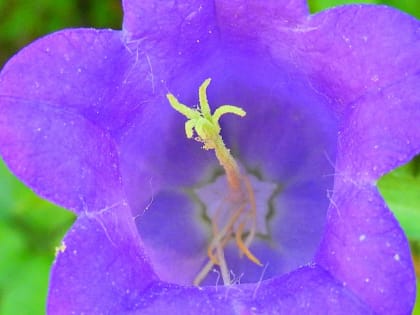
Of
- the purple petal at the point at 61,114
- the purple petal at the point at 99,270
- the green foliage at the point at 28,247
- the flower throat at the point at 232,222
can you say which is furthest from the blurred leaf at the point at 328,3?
the green foliage at the point at 28,247

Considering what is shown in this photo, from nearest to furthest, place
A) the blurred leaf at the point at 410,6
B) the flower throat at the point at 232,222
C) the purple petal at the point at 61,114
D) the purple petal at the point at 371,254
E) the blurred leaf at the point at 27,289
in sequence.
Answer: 1. the purple petal at the point at 371,254
2. the purple petal at the point at 61,114
3. the flower throat at the point at 232,222
4. the blurred leaf at the point at 410,6
5. the blurred leaf at the point at 27,289

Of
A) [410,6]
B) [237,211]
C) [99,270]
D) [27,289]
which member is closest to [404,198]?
[237,211]

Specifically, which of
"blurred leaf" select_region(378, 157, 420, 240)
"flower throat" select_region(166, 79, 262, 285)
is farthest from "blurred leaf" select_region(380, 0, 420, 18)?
"flower throat" select_region(166, 79, 262, 285)

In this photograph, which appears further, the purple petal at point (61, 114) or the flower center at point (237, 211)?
the flower center at point (237, 211)

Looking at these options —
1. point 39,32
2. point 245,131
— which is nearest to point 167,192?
point 245,131

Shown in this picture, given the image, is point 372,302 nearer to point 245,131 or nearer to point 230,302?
point 230,302

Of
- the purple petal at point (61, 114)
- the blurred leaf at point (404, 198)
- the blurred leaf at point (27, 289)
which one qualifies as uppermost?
the purple petal at point (61, 114)

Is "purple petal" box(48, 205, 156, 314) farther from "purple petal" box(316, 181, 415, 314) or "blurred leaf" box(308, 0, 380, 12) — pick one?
"blurred leaf" box(308, 0, 380, 12)

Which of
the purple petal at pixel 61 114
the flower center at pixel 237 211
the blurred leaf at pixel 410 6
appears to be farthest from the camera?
the blurred leaf at pixel 410 6

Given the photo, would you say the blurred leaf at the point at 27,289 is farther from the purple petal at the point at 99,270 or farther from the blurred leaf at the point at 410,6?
the blurred leaf at the point at 410,6
